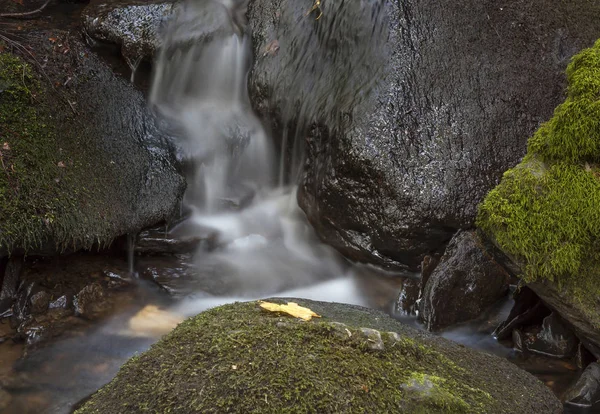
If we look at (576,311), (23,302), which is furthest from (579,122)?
(23,302)

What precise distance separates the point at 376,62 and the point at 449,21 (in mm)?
811

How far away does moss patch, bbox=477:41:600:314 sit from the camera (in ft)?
12.0

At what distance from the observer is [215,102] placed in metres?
6.40

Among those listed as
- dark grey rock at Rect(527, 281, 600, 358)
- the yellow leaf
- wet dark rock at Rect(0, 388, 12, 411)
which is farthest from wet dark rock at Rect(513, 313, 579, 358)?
wet dark rock at Rect(0, 388, 12, 411)

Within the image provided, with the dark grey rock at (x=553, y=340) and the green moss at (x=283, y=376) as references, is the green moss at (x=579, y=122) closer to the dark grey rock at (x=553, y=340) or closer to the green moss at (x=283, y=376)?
the dark grey rock at (x=553, y=340)

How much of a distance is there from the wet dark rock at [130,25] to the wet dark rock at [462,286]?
370cm

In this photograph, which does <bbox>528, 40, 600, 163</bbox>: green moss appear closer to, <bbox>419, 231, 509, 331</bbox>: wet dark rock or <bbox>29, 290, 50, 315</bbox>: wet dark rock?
<bbox>419, 231, 509, 331</bbox>: wet dark rock

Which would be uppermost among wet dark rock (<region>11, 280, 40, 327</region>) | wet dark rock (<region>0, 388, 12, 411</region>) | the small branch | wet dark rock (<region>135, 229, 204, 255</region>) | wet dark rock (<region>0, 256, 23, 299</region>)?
the small branch

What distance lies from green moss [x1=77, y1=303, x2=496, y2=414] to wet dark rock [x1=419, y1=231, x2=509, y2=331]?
A: 5.90 feet

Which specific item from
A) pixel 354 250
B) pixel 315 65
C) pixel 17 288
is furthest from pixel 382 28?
pixel 17 288

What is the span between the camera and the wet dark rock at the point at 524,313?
4.40 meters

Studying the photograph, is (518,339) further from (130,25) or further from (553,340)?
(130,25)

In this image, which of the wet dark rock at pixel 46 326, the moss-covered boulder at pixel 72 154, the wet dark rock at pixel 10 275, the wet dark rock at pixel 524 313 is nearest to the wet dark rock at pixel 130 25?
the moss-covered boulder at pixel 72 154

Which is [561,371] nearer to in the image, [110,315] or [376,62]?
[376,62]
